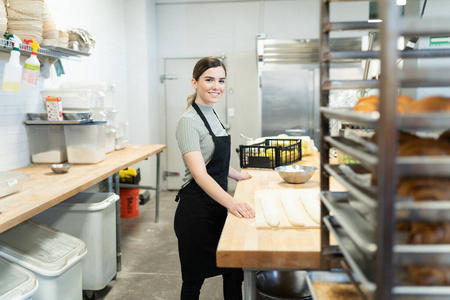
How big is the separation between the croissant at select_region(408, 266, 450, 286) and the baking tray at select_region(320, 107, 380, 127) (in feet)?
1.01

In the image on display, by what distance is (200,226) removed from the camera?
228 cm

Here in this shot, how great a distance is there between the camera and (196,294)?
2.25 metres

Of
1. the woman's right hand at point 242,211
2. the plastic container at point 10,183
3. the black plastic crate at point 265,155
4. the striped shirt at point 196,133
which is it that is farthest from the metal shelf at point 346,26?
the plastic container at point 10,183

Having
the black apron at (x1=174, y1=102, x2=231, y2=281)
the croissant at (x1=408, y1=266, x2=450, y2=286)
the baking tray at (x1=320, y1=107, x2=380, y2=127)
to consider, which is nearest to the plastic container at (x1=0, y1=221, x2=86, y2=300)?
the black apron at (x1=174, y1=102, x2=231, y2=281)

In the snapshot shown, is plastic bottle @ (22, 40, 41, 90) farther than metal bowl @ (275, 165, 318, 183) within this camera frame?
Yes

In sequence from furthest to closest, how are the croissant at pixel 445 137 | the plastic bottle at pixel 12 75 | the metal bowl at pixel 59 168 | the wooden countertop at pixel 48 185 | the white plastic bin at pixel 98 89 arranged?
Answer: the white plastic bin at pixel 98 89, the metal bowl at pixel 59 168, the plastic bottle at pixel 12 75, the wooden countertop at pixel 48 185, the croissant at pixel 445 137

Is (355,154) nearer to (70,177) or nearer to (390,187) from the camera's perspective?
(390,187)

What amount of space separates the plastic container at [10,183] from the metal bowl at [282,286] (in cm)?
155

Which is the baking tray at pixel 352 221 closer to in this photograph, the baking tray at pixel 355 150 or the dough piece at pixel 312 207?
the baking tray at pixel 355 150

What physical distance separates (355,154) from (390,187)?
0.16 m

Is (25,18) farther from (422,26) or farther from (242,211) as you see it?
(422,26)

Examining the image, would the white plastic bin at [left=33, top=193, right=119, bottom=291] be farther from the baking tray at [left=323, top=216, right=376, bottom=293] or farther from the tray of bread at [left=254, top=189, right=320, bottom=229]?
the baking tray at [left=323, top=216, right=376, bottom=293]

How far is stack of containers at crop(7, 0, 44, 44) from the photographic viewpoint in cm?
296

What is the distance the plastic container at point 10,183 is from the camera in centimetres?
232
